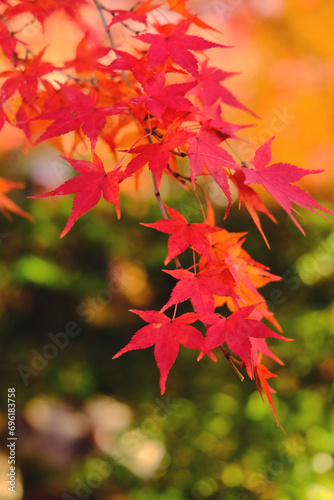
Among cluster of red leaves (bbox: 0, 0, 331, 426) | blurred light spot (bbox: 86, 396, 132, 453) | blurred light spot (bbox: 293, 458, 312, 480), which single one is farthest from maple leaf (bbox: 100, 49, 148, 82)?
blurred light spot (bbox: 86, 396, 132, 453)

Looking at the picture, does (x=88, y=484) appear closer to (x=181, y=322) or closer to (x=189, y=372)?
(x=189, y=372)

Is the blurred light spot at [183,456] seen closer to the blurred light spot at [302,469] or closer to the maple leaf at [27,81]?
the blurred light spot at [302,469]

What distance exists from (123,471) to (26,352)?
0.87m

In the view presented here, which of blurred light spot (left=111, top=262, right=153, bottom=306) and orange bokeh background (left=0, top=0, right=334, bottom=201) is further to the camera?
orange bokeh background (left=0, top=0, right=334, bottom=201)

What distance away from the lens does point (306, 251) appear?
2424mm

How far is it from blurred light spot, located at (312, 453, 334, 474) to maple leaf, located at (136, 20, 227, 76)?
73.4 inches

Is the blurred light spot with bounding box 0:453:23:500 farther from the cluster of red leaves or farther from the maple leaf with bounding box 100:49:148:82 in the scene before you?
the maple leaf with bounding box 100:49:148:82

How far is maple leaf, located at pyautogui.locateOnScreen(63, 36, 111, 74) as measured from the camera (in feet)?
3.54

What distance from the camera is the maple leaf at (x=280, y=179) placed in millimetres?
699

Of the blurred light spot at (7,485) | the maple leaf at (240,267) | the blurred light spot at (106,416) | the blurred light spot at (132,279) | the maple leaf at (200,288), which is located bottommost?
the blurred light spot at (106,416)

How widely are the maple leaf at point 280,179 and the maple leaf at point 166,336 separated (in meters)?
0.24

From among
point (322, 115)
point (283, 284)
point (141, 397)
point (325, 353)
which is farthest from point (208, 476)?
point (322, 115)

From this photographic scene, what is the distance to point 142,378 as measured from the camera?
8.32ft

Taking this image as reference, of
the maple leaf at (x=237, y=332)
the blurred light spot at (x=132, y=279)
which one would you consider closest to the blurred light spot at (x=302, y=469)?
the blurred light spot at (x=132, y=279)
